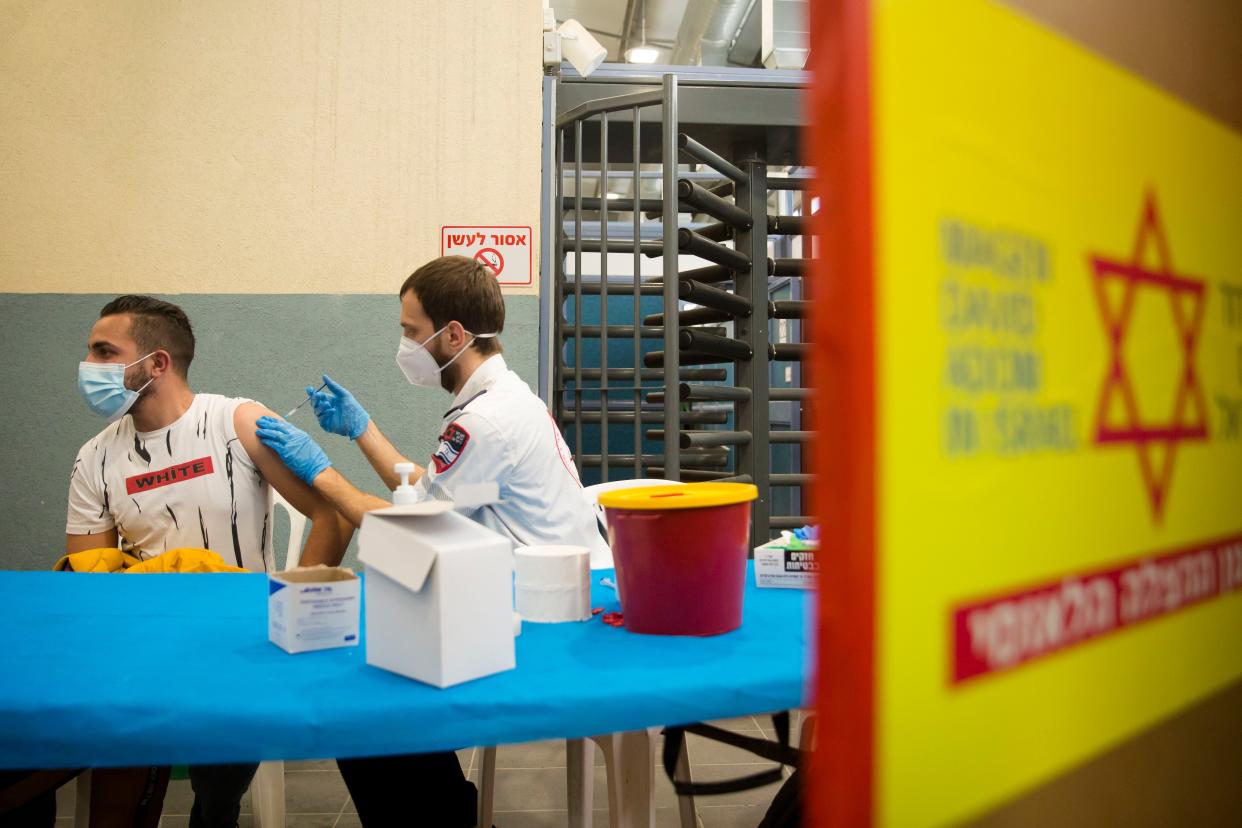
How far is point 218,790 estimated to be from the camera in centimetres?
182

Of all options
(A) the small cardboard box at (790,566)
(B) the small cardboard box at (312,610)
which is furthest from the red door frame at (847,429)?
(A) the small cardboard box at (790,566)

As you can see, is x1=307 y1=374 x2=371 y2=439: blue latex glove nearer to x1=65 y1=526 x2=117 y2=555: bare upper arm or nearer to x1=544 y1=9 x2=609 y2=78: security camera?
x1=65 y1=526 x2=117 y2=555: bare upper arm

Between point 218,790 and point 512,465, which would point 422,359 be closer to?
point 512,465

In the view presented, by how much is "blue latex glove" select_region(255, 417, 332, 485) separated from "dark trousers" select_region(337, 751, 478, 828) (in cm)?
84

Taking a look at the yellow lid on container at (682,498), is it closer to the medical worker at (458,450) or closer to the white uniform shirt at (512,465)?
the medical worker at (458,450)

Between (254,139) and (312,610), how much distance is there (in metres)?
2.79

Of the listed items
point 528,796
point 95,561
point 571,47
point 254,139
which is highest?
point 571,47

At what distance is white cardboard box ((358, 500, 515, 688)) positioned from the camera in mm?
968

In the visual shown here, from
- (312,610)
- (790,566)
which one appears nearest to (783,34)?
(790,566)

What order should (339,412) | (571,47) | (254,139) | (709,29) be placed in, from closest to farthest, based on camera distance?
1. (339,412)
2. (254,139)
3. (571,47)
4. (709,29)

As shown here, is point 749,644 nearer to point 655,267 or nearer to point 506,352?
point 506,352

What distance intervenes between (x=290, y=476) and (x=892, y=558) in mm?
2202

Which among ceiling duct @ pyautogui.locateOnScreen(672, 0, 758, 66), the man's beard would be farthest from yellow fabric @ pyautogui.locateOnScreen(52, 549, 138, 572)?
ceiling duct @ pyautogui.locateOnScreen(672, 0, 758, 66)

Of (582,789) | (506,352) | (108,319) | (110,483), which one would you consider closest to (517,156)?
(506,352)
